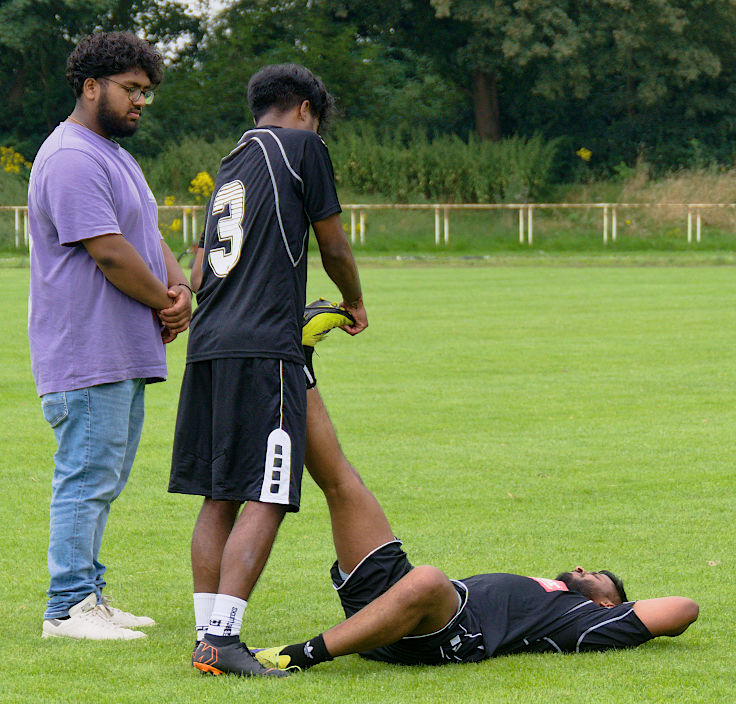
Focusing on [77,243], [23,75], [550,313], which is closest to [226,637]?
[77,243]

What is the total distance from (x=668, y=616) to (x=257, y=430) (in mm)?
1580

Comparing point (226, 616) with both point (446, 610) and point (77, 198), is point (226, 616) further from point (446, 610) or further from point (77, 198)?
point (77, 198)

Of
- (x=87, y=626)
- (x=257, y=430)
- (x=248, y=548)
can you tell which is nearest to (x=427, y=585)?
(x=248, y=548)

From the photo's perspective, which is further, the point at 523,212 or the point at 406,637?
the point at 523,212

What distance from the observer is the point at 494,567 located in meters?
5.87

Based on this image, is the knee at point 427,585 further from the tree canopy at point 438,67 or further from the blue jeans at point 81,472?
the tree canopy at point 438,67

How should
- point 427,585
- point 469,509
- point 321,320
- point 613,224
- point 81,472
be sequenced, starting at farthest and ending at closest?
point 613,224, point 469,509, point 81,472, point 321,320, point 427,585

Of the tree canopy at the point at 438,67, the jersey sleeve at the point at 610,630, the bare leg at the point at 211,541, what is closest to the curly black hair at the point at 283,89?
the bare leg at the point at 211,541

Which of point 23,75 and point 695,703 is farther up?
point 23,75

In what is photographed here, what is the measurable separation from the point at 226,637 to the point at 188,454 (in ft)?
2.16

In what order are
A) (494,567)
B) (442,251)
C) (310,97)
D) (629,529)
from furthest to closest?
(442,251) < (629,529) < (494,567) < (310,97)

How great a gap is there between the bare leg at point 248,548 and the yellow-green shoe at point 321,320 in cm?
63

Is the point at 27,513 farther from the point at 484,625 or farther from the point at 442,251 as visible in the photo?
the point at 442,251

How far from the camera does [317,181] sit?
445 centimetres
